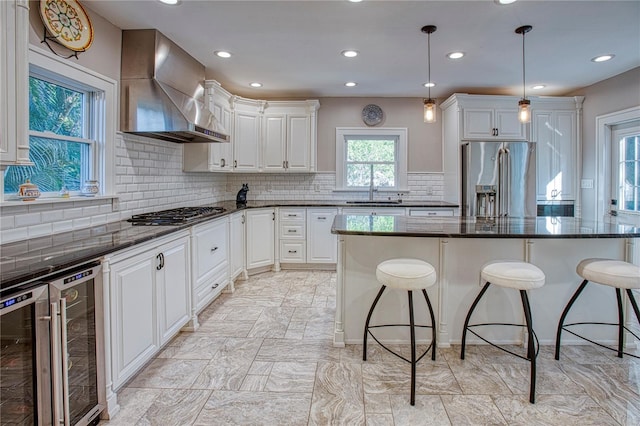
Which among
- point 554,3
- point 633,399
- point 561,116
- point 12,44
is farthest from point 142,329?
point 561,116

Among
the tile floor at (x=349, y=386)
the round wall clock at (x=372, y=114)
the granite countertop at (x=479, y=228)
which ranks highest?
the round wall clock at (x=372, y=114)

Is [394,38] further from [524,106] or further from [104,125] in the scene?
[104,125]

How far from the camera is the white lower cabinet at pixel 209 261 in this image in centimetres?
301

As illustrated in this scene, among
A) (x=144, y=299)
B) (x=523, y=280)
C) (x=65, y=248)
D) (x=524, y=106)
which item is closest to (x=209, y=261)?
(x=144, y=299)

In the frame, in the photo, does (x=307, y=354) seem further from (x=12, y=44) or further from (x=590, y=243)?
(x=12, y=44)

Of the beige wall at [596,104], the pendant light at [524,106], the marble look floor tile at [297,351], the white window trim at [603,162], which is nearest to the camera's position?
the marble look floor tile at [297,351]

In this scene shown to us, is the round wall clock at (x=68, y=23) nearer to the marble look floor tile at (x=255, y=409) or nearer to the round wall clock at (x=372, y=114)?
the marble look floor tile at (x=255, y=409)

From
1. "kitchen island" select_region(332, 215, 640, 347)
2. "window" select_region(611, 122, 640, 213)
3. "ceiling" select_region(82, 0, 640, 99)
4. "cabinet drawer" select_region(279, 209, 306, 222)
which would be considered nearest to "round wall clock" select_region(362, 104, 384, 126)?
"ceiling" select_region(82, 0, 640, 99)

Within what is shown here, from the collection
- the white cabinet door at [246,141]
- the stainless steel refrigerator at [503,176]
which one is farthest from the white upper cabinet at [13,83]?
the stainless steel refrigerator at [503,176]

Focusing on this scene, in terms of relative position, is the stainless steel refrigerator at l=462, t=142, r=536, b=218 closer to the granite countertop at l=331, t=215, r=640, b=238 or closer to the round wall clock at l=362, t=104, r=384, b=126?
the round wall clock at l=362, t=104, r=384, b=126

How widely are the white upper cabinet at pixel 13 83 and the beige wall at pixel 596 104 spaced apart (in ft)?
17.3

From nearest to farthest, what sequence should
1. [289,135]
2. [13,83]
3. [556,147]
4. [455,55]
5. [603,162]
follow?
[13,83] → [455,55] → [603,162] → [556,147] → [289,135]

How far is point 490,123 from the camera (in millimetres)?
4746

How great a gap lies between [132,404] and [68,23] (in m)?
2.40
